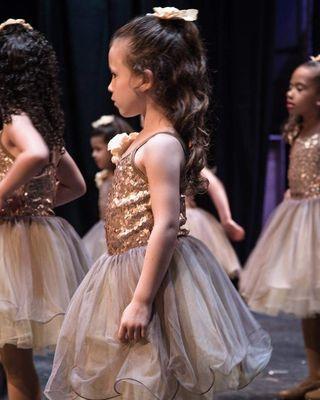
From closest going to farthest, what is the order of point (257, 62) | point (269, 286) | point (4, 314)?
point (4, 314)
point (269, 286)
point (257, 62)

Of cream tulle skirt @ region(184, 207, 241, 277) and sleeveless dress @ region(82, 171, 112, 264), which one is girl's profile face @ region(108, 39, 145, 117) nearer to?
sleeveless dress @ region(82, 171, 112, 264)

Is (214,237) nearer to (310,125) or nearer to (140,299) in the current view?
(310,125)

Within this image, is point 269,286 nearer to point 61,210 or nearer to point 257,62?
point 61,210

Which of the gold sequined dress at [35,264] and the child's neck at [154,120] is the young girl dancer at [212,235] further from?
the child's neck at [154,120]

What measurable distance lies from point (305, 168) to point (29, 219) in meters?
1.34

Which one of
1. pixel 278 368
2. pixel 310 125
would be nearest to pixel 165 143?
pixel 310 125

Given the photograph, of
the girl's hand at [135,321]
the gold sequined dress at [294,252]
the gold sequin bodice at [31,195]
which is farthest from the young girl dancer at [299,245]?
the girl's hand at [135,321]

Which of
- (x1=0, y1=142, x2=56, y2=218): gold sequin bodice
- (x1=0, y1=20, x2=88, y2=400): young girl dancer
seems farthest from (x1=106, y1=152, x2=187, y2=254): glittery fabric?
(x1=0, y1=142, x2=56, y2=218): gold sequin bodice

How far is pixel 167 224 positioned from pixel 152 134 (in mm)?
232

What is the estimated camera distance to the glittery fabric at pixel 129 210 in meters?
1.90

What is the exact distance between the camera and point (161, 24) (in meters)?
1.93

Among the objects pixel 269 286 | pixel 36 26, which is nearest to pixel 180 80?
pixel 269 286

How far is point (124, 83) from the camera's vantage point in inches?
76.5

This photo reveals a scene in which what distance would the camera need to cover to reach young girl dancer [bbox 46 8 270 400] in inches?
70.6
